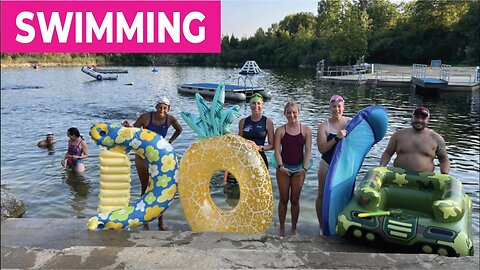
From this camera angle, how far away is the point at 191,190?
477 centimetres

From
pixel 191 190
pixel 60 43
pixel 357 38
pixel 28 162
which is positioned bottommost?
pixel 28 162

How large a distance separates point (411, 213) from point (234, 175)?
2.04m

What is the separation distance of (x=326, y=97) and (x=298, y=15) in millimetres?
71024

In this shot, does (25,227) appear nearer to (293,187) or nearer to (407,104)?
(293,187)

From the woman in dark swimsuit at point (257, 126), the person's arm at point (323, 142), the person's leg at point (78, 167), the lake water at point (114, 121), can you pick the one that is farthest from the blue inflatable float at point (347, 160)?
the person's leg at point (78, 167)

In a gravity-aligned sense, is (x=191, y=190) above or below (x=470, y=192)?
above

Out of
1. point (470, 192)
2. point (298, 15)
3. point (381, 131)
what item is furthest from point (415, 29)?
point (381, 131)

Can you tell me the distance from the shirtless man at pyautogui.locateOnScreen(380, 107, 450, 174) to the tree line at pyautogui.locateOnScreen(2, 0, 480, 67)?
154 feet

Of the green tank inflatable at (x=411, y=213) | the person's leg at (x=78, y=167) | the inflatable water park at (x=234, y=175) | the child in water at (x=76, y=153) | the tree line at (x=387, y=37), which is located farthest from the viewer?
the tree line at (x=387, y=37)

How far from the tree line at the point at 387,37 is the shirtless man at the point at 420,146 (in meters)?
47.1

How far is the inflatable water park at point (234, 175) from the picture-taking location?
459cm

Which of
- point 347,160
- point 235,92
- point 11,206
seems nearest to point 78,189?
point 11,206

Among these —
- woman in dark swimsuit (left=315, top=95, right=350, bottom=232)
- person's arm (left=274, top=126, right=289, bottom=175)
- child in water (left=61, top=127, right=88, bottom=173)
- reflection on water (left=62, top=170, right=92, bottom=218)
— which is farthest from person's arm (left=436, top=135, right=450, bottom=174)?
child in water (left=61, top=127, right=88, bottom=173)

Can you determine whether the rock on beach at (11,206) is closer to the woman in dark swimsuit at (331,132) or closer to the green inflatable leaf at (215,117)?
the green inflatable leaf at (215,117)
